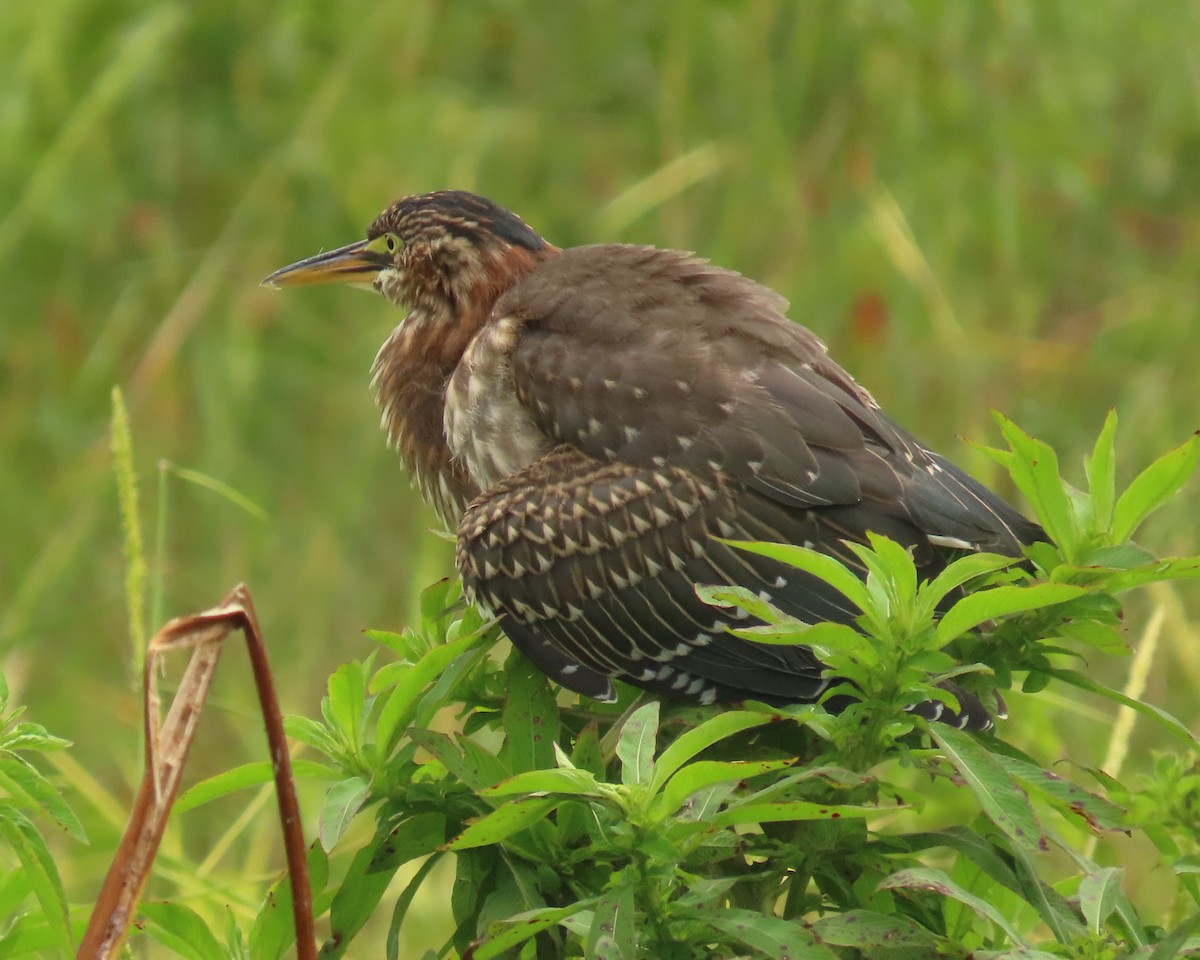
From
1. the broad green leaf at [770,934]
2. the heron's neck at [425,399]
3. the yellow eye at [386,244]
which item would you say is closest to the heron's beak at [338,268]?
the yellow eye at [386,244]

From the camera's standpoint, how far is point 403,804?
2.22m

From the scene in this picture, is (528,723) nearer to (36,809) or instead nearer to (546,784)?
(546,784)

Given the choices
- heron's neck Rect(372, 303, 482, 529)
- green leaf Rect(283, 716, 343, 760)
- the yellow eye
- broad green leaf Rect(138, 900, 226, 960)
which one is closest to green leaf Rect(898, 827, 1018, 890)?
green leaf Rect(283, 716, 343, 760)

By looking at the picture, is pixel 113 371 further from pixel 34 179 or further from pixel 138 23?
pixel 138 23

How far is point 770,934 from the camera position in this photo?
1.87m

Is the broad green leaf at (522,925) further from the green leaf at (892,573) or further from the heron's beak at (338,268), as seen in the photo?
the heron's beak at (338,268)

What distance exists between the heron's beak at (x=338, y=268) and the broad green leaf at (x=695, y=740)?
2.43 metres

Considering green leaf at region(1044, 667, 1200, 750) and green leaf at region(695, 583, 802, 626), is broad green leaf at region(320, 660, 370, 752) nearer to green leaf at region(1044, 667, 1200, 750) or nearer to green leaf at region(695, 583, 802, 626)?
green leaf at region(695, 583, 802, 626)

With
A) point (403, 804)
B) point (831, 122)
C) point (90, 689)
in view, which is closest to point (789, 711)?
point (403, 804)

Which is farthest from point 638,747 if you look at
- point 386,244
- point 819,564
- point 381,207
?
point 381,207

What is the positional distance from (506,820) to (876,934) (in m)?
0.41

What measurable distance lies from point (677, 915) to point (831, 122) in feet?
15.7

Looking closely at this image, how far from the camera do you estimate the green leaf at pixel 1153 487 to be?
6.64 feet

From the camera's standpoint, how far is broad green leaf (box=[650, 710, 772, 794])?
6.21 feet
